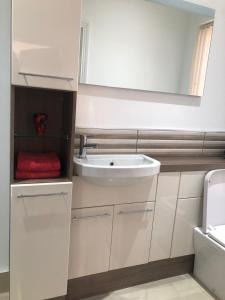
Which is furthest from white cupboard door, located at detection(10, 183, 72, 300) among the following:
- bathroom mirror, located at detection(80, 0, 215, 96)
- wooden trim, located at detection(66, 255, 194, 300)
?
bathroom mirror, located at detection(80, 0, 215, 96)

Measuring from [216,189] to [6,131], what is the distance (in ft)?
4.99

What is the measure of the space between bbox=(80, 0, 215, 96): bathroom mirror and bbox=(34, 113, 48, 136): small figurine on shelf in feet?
1.35

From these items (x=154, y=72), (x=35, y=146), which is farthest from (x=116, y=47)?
(x=35, y=146)

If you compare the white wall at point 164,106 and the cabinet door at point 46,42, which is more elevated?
the cabinet door at point 46,42

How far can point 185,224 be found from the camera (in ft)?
6.28

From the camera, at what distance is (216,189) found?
1.91 metres

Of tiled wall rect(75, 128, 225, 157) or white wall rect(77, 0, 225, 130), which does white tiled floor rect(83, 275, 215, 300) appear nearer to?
tiled wall rect(75, 128, 225, 157)

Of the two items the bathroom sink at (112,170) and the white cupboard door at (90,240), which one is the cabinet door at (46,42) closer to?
the bathroom sink at (112,170)

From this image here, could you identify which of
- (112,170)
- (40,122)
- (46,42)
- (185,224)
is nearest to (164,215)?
(185,224)

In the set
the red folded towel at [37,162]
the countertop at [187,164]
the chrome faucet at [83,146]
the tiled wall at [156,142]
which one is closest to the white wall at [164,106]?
the tiled wall at [156,142]

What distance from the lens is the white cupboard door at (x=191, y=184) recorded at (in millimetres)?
1832

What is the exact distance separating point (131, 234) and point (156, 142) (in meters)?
0.72

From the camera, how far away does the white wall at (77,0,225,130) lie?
1.77 m

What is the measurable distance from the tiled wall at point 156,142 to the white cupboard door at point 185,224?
1.36 feet
